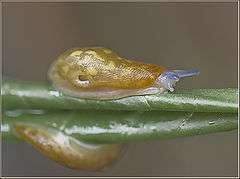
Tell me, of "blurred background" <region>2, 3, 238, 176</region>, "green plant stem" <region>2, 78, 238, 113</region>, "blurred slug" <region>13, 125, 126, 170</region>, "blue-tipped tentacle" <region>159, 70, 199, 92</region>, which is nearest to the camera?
"green plant stem" <region>2, 78, 238, 113</region>

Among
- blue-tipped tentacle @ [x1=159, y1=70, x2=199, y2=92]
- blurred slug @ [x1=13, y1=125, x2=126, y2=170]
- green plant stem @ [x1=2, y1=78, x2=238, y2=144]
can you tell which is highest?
blue-tipped tentacle @ [x1=159, y1=70, x2=199, y2=92]

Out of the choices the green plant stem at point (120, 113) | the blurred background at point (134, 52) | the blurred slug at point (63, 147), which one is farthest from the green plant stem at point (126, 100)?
the blurred background at point (134, 52)

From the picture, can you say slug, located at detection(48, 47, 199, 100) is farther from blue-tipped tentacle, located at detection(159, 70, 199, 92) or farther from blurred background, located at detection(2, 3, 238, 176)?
blurred background, located at detection(2, 3, 238, 176)

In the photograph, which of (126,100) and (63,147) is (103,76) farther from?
(63,147)

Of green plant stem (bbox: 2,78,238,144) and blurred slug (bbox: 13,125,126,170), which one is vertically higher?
green plant stem (bbox: 2,78,238,144)

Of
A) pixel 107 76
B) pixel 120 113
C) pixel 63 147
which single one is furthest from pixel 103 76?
pixel 63 147

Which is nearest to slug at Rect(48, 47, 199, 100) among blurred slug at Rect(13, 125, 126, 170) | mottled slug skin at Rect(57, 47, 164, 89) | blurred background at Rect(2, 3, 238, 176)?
mottled slug skin at Rect(57, 47, 164, 89)

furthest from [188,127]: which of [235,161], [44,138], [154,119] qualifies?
[235,161]

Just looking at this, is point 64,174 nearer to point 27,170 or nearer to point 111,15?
point 27,170
